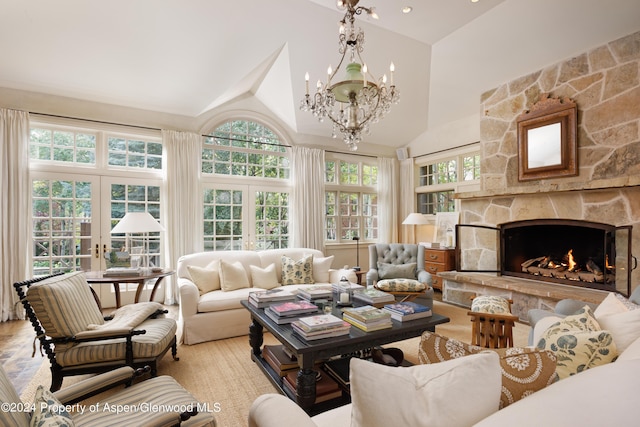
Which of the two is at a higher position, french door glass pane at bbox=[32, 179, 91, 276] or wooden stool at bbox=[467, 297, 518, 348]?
french door glass pane at bbox=[32, 179, 91, 276]

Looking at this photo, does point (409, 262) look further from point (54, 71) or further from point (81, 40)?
point (54, 71)

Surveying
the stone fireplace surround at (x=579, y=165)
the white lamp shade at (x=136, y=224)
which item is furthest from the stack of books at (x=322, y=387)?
the stone fireplace surround at (x=579, y=165)

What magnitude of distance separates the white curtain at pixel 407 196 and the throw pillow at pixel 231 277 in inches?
158

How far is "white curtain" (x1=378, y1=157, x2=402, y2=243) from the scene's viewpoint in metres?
6.81

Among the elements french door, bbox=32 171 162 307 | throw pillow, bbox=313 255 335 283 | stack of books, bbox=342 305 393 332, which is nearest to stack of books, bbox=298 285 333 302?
stack of books, bbox=342 305 393 332

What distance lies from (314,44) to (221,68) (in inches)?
50.5

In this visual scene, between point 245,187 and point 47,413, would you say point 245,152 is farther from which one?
point 47,413

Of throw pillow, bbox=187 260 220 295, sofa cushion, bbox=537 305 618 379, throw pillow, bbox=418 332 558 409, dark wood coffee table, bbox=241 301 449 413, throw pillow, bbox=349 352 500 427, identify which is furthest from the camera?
throw pillow, bbox=187 260 220 295

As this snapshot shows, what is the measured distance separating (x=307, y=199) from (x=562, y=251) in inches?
152

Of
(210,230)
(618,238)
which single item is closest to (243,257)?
(210,230)

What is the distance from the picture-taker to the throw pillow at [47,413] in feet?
3.15

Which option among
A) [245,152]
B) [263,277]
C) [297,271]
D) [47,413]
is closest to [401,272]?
[297,271]

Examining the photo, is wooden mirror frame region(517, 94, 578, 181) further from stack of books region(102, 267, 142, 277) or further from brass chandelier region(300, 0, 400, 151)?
stack of books region(102, 267, 142, 277)

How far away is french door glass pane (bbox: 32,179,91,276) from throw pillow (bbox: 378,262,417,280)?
4.16 metres
